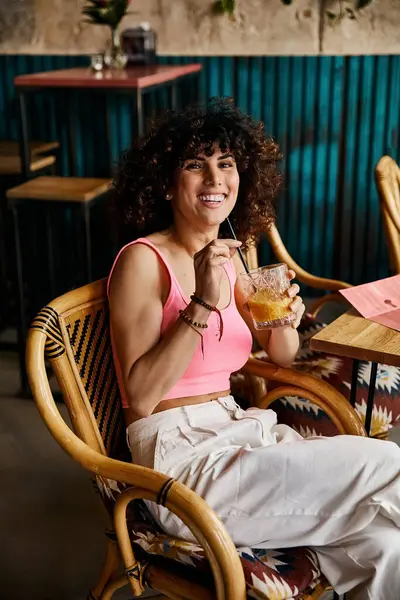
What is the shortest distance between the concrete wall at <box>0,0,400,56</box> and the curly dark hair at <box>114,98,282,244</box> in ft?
6.71

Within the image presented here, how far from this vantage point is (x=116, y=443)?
1775 millimetres

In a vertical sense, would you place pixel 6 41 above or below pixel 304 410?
above

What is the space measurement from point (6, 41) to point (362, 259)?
2.30m

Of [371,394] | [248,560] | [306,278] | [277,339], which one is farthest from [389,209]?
[248,560]

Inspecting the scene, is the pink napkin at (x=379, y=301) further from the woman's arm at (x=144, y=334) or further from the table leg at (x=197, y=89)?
the table leg at (x=197, y=89)

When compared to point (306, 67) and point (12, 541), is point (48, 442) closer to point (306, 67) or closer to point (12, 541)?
point (12, 541)

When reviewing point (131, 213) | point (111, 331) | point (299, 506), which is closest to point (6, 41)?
point (131, 213)

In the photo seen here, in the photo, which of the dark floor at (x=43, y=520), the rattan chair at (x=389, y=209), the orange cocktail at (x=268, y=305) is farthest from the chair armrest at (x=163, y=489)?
the rattan chair at (x=389, y=209)

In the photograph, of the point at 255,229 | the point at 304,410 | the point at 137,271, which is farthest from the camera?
the point at 304,410

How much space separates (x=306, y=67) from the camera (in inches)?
148

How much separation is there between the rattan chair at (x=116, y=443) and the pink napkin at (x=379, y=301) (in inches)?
9.0

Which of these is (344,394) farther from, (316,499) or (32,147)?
(32,147)

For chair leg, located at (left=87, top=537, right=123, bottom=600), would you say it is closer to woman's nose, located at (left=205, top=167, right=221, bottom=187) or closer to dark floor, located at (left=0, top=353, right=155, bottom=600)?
dark floor, located at (left=0, top=353, right=155, bottom=600)

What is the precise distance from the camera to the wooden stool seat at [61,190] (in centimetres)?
295
